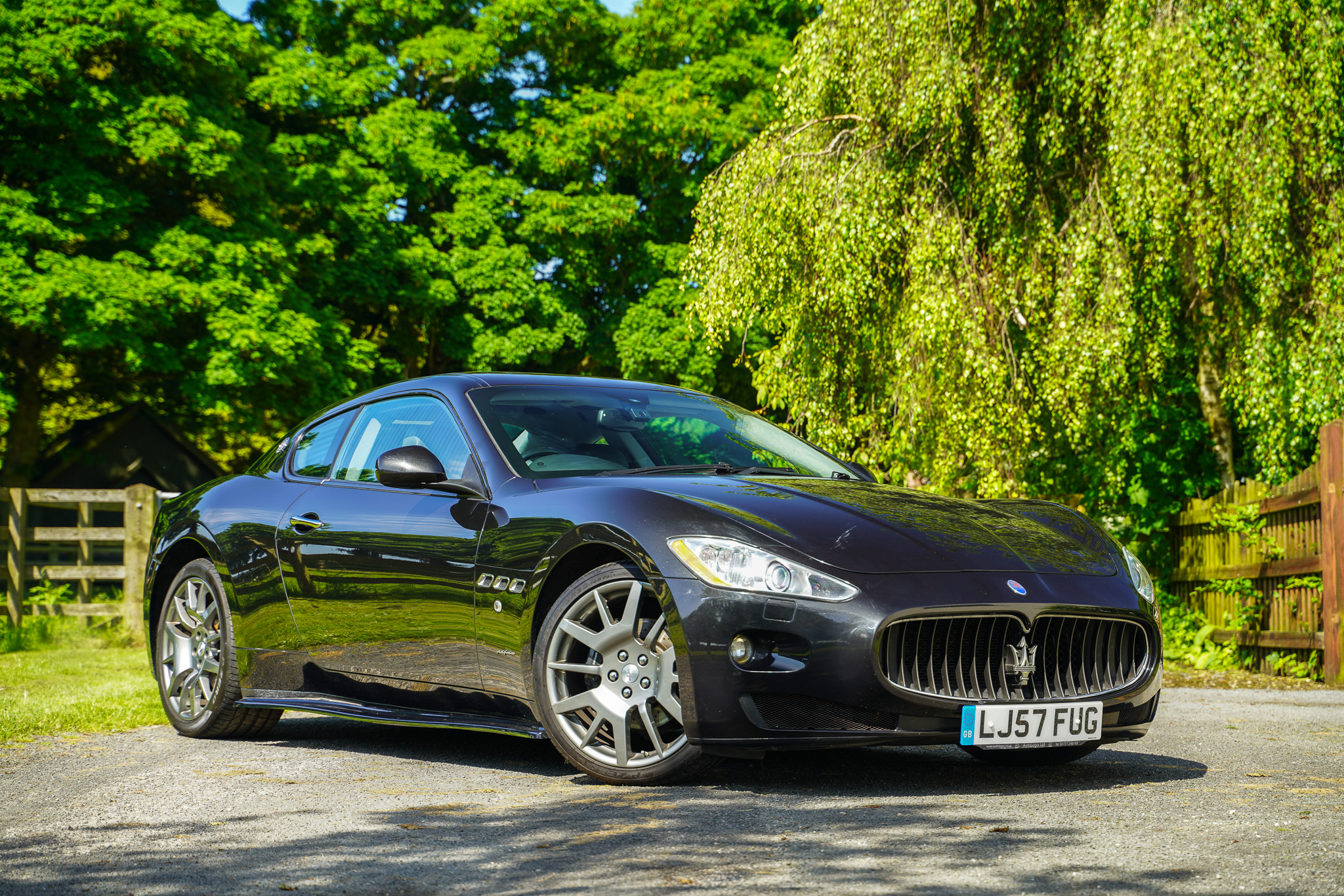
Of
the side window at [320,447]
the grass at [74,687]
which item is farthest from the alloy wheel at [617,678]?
the grass at [74,687]

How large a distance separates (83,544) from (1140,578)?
1160cm

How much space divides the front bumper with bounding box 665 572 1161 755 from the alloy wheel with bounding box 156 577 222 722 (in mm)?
2943

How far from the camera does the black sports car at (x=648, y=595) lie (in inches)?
170

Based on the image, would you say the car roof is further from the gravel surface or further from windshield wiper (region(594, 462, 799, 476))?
the gravel surface

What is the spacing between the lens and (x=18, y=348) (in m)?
25.7

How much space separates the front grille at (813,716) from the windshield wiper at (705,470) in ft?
3.86

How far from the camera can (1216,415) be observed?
13.7 meters

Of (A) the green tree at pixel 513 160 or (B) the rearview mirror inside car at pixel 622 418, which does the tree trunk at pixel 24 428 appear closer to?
(A) the green tree at pixel 513 160

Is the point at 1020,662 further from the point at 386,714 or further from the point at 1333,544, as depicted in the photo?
the point at 1333,544

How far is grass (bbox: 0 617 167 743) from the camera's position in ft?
22.0

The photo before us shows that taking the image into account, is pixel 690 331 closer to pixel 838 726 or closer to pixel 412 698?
pixel 412 698

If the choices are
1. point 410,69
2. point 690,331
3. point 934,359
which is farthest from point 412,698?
point 410,69

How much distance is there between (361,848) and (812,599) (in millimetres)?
1480

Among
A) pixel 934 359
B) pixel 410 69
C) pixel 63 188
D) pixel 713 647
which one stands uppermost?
pixel 410 69
